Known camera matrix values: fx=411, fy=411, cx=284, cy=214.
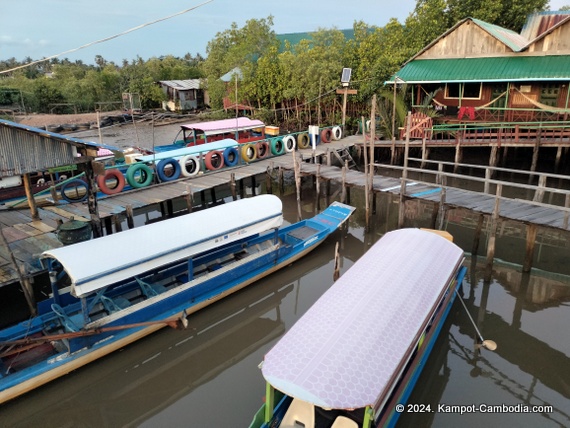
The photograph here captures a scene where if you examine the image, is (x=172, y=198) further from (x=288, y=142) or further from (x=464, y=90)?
(x=464, y=90)

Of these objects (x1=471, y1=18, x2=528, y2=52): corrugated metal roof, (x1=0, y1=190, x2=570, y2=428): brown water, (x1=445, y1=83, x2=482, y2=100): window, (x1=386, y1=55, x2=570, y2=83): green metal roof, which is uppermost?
(x1=471, y1=18, x2=528, y2=52): corrugated metal roof

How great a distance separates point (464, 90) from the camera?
77.1 ft

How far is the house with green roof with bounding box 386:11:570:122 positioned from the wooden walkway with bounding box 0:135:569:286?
9.12m

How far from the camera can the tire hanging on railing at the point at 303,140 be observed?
69.0 ft

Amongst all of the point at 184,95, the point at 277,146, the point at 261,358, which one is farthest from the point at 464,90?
the point at 184,95

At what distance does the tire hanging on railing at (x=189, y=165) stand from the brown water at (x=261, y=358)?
6529mm

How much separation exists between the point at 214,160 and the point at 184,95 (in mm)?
32208

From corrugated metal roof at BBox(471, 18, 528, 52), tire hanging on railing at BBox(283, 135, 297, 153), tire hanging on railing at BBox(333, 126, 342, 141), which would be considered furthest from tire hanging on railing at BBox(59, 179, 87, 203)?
corrugated metal roof at BBox(471, 18, 528, 52)

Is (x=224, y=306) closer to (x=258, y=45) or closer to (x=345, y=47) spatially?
(x=345, y=47)

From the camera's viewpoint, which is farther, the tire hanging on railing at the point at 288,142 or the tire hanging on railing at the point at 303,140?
the tire hanging on railing at the point at 303,140

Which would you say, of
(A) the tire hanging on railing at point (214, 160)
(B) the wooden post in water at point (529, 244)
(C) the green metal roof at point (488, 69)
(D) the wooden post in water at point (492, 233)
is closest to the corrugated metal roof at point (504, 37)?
(C) the green metal roof at point (488, 69)

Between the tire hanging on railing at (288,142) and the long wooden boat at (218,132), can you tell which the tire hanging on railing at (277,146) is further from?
the long wooden boat at (218,132)

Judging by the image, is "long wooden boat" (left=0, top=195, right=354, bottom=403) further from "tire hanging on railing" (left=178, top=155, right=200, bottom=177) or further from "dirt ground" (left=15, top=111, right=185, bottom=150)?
"dirt ground" (left=15, top=111, right=185, bottom=150)

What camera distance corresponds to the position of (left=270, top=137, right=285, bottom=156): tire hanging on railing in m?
19.5
